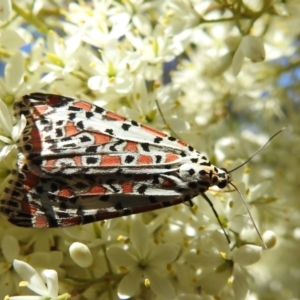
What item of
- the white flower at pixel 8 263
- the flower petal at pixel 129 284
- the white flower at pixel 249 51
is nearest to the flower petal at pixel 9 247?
the white flower at pixel 8 263

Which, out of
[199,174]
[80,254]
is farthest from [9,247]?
[199,174]

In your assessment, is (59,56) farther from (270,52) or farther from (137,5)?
(270,52)

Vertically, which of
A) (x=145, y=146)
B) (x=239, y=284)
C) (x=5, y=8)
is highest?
(x=5, y=8)

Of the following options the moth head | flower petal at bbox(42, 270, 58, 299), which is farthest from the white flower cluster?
the moth head

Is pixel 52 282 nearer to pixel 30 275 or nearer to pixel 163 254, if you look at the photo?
pixel 30 275

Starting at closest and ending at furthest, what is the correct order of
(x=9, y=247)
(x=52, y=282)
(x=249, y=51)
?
(x=52, y=282)
(x=9, y=247)
(x=249, y=51)

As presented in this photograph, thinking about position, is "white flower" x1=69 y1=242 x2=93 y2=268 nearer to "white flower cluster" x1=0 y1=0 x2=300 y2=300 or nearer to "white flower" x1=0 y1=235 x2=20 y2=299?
"white flower cluster" x1=0 y1=0 x2=300 y2=300
